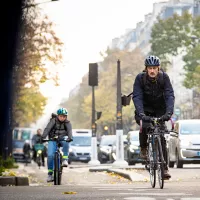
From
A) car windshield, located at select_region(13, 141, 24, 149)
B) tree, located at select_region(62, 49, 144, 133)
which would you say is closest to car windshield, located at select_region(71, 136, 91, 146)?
car windshield, located at select_region(13, 141, 24, 149)

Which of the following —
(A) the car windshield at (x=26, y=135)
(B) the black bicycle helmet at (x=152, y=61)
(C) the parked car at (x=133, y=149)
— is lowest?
(C) the parked car at (x=133, y=149)

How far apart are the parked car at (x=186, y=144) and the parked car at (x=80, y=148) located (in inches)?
938

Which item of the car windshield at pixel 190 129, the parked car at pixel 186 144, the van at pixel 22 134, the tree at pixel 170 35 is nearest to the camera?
the parked car at pixel 186 144

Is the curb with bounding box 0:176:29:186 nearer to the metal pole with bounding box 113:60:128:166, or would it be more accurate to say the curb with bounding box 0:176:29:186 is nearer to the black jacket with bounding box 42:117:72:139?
the black jacket with bounding box 42:117:72:139

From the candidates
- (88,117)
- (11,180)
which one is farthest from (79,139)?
(88,117)

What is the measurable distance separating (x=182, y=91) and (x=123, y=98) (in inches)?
4251

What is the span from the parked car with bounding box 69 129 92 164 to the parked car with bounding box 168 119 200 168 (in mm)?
23829

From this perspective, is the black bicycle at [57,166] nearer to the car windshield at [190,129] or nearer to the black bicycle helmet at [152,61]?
the black bicycle helmet at [152,61]

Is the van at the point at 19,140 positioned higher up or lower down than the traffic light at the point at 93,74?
lower down

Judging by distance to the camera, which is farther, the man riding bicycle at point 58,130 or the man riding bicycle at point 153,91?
the man riding bicycle at point 58,130

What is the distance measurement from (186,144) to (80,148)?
26.6 m

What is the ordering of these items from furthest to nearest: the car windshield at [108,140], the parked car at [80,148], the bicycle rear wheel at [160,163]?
the parked car at [80,148]
the car windshield at [108,140]
the bicycle rear wheel at [160,163]

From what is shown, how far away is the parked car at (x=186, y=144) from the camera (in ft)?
109

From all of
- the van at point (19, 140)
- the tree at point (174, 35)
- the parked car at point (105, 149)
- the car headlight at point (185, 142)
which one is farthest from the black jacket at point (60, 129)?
the van at point (19, 140)
